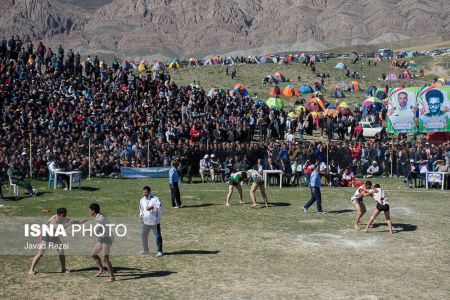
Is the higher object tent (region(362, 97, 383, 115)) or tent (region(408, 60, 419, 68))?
tent (region(408, 60, 419, 68))

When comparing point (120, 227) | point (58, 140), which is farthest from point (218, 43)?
point (120, 227)

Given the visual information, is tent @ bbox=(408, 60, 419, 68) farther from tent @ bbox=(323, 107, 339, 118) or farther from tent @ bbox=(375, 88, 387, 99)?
tent @ bbox=(323, 107, 339, 118)

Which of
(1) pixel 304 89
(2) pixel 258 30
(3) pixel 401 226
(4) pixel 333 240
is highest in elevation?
(2) pixel 258 30

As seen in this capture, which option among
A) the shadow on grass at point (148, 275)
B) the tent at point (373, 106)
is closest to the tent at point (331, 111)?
the tent at point (373, 106)

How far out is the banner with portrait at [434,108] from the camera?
37.9 metres

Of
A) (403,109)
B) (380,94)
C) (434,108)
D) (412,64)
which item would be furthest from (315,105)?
(412,64)

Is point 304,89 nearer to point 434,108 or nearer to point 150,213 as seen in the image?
point 434,108

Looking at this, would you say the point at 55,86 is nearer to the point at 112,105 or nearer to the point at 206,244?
the point at 112,105

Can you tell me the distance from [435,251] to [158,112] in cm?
2444

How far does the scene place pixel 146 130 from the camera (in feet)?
129

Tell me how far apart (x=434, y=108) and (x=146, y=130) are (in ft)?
51.8

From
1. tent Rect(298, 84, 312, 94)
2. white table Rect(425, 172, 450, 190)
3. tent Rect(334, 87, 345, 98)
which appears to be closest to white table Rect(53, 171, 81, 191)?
white table Rect(425, 172, 450, 190)

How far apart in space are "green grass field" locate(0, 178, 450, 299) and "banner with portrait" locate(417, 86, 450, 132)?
1048cm

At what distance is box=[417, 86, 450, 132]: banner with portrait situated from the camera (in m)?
37.9
